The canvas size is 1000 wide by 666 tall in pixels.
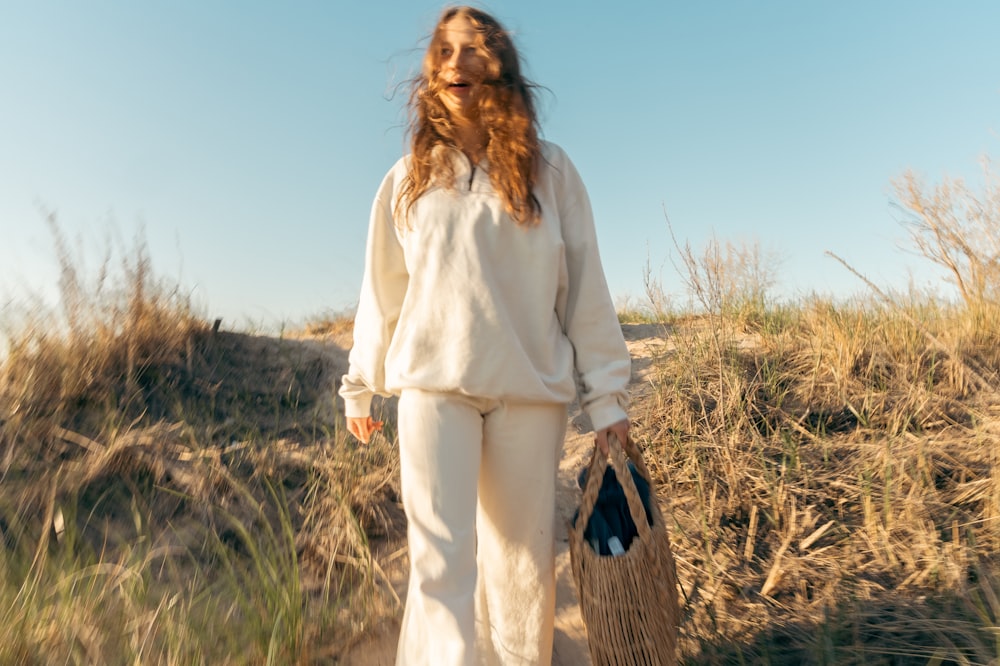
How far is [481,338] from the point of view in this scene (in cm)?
196

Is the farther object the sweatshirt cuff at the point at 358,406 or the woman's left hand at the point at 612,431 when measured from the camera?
the sweatshirt cuff at the point at 358,406

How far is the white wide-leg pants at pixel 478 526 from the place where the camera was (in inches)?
77.5

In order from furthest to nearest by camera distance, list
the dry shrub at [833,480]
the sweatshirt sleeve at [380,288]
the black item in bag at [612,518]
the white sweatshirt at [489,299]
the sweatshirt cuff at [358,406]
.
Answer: the dry shrub at [833,480] → the sweatshirt cuff at [358,406] → the sweatshirt sleeve at [380,288] → the black item in bag at [612,518] → the white sweatshirt at [489,299]

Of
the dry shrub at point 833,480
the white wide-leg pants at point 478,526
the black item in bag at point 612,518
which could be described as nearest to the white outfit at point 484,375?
the white wide-leg pants at point 478,526

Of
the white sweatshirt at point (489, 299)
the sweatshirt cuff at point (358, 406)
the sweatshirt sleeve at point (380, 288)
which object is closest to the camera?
the white sweatshirt at point (489, 299)

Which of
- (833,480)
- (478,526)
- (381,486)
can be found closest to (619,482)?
(478,526)

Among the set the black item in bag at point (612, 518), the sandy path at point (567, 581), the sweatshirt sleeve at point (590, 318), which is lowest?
the sandy path at point (567, 581)

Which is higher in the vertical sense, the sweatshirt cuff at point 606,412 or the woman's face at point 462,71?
the woman's face at point 462,71

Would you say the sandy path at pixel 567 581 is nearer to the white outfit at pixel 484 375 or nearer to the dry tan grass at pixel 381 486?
the dry tan grass at pixel 381 486

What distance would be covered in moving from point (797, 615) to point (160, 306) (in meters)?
4.27

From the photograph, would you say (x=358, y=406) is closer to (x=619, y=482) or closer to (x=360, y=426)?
(x=360, y=426)

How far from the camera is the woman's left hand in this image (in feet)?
6.97

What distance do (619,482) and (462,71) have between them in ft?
4.06

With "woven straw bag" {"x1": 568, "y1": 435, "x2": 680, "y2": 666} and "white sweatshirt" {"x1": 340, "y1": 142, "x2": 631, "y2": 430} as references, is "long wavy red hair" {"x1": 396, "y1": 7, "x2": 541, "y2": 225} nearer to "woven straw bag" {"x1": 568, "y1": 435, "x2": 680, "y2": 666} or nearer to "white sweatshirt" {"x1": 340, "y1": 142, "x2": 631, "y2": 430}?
"white sweatshirt" {"x1": 340, "y1": 142, "x2": 631, "y2": 430}
